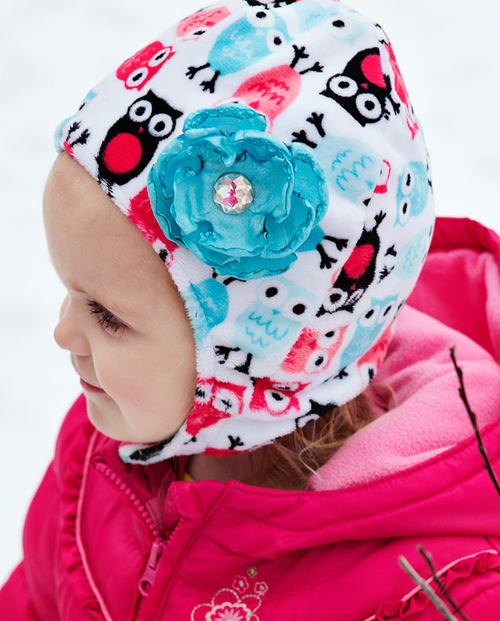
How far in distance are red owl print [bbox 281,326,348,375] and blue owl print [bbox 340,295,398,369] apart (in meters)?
0.02

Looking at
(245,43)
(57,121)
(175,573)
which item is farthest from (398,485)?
(57,121)

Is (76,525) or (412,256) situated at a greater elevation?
(412,256)

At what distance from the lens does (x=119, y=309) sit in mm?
805

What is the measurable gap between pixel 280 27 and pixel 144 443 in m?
0.51

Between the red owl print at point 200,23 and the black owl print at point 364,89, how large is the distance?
0.45ft

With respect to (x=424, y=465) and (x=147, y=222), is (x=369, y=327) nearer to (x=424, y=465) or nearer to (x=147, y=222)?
(x=424, y=465)

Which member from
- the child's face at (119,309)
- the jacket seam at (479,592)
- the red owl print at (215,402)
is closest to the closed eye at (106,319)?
the child's face at (119,309)

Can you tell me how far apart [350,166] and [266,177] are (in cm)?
11

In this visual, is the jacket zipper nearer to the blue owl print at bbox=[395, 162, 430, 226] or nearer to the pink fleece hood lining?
the pink fleece hood lining

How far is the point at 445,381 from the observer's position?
96 centimetres

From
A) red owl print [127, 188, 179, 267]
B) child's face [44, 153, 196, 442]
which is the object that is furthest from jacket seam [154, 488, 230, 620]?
red owl print [127, 188, 179, 267]

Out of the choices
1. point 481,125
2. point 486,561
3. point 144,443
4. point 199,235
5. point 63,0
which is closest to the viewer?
point 199,235

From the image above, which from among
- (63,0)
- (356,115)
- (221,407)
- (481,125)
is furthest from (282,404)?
(63,0)

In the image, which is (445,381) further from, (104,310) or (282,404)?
(104,310)
